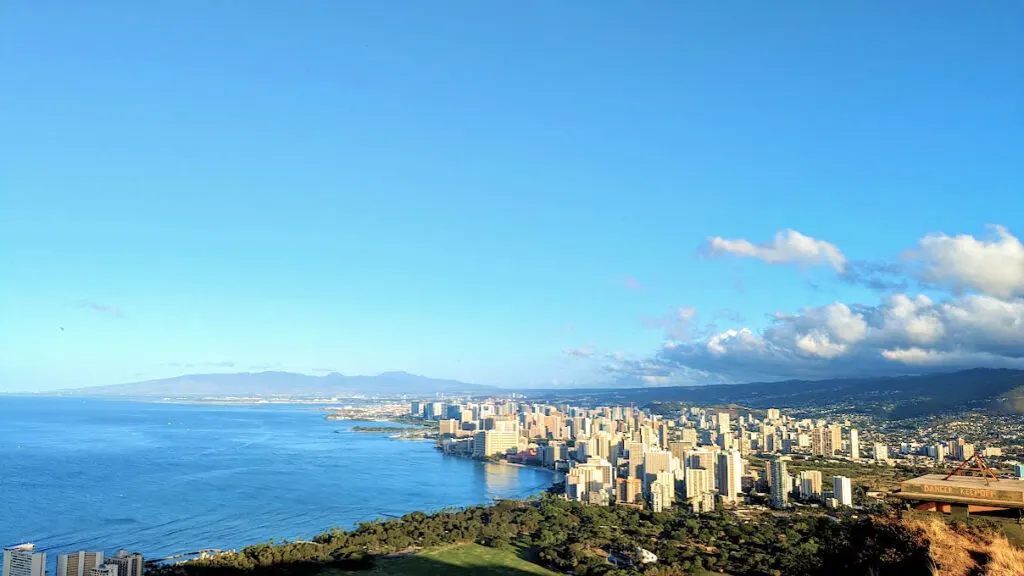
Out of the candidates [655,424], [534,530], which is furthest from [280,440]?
[534,530]

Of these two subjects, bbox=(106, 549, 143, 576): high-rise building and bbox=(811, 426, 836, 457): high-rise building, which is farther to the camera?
bbox=(811, 426, 836, 457): high-rise building

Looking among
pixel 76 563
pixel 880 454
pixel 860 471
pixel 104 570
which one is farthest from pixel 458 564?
pixel 880 454

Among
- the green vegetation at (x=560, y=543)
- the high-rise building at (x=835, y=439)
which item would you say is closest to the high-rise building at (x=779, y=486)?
the green vegetation at (x=560, y=543)

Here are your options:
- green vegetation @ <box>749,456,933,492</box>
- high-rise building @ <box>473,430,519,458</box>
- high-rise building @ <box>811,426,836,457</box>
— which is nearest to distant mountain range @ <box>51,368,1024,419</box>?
high-rise building @ <box>811,426,836,457</box>

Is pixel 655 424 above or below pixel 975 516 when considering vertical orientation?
below

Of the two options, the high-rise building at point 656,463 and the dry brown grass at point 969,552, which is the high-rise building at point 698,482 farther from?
the dry brown grass at point 969,552

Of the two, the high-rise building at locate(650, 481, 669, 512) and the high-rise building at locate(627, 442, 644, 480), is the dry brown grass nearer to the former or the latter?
the high-rise building at locate(650, 481, 669, 512)

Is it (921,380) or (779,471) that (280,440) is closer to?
(779,471)
